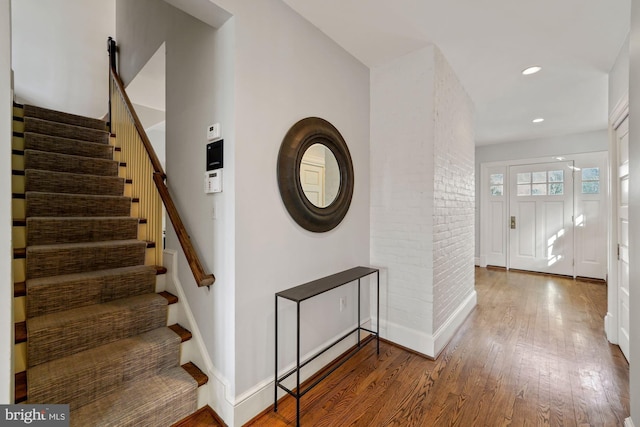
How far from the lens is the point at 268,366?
1747 millimetres

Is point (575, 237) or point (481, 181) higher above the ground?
point (481, 181)

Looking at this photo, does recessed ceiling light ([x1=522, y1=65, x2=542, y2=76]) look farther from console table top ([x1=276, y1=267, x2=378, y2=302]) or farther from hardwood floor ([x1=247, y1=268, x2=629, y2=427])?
hardwood floor ([x1=247, y1=268, x2=629, y2=427])

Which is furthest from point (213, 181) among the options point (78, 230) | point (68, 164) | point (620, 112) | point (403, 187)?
point (620, 112)

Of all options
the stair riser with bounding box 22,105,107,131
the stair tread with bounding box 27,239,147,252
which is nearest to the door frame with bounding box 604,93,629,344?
the stair tread with bounding box 27,239,147,252

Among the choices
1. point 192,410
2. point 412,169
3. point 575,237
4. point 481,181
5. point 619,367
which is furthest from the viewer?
point 481,181

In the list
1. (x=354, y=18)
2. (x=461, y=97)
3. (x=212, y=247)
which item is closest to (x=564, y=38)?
(x=461, y=97)

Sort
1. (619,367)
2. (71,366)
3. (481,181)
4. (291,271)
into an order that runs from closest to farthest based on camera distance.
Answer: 1. (71,366)
2. (291,271)
3. (619,367)
4. (481,181)

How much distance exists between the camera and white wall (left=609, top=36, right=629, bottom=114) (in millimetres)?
2192

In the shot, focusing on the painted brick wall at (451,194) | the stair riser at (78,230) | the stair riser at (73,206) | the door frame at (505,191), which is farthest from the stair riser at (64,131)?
the door frame at (505,191)

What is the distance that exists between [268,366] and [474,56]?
2.99 meters

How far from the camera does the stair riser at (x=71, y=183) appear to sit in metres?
2.32

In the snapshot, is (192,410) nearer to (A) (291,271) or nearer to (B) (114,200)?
(A) (291,271)

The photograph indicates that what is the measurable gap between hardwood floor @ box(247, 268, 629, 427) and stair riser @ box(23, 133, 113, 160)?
10.3 feet

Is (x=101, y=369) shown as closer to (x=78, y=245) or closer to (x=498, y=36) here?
(x=78, y=245)
